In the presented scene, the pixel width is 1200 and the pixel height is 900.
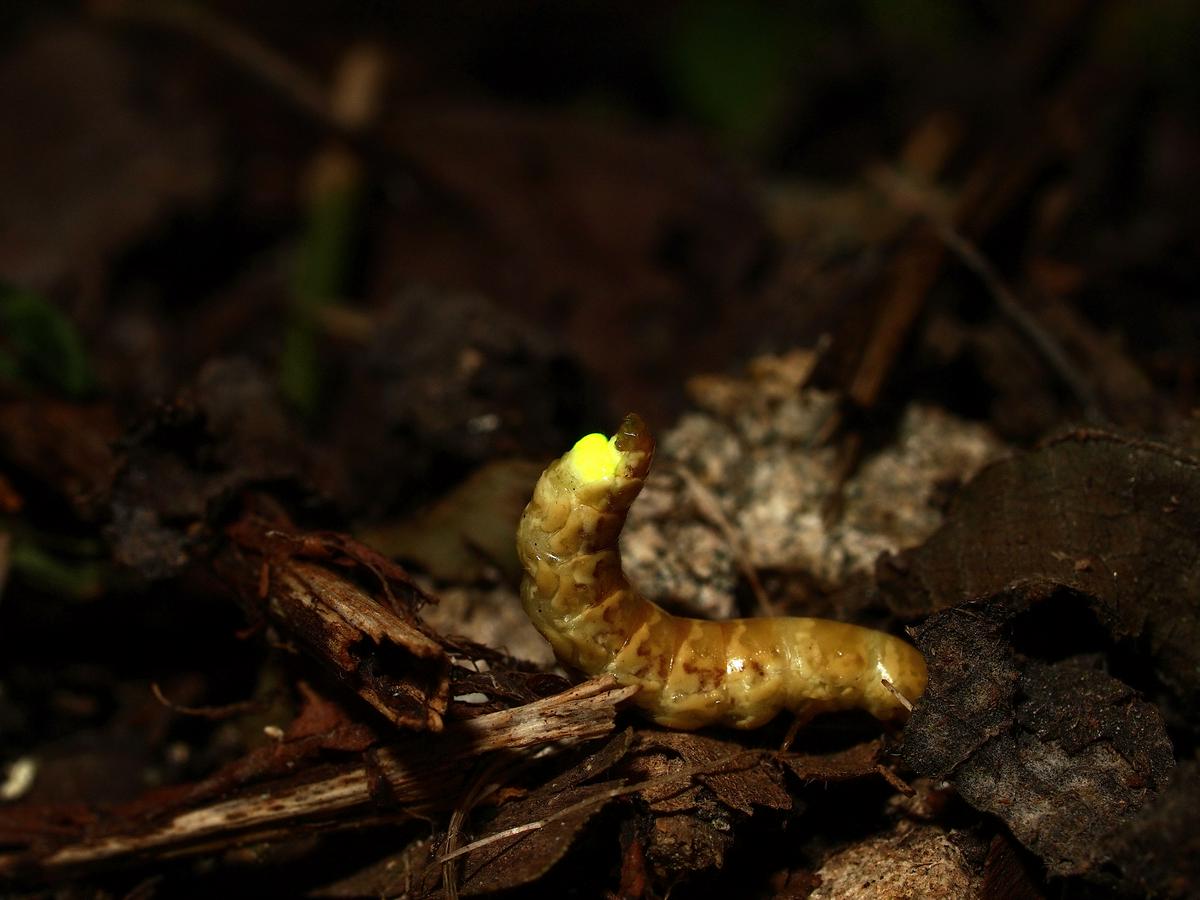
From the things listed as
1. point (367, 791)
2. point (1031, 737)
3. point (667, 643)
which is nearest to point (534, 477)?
point (667, 643)

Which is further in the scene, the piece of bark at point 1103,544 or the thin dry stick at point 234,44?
the thin dry stick at point 234,44

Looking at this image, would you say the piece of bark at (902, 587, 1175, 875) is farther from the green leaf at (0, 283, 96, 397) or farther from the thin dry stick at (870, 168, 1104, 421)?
the green leaf at (0, 283, 96, 397)

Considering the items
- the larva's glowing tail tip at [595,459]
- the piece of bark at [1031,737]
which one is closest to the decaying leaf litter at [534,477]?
the piece of bark at [1031,737]

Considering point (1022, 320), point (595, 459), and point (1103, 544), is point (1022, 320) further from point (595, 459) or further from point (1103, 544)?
point (595, 459)

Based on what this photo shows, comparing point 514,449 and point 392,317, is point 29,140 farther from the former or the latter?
point 514,449

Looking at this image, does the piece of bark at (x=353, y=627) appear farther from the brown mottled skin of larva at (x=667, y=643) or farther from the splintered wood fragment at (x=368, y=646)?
the brown mottled skin of larva at (x=667, y=643)

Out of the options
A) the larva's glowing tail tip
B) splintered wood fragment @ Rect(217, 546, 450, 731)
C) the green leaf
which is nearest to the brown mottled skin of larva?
the larva's glowing tail tip
